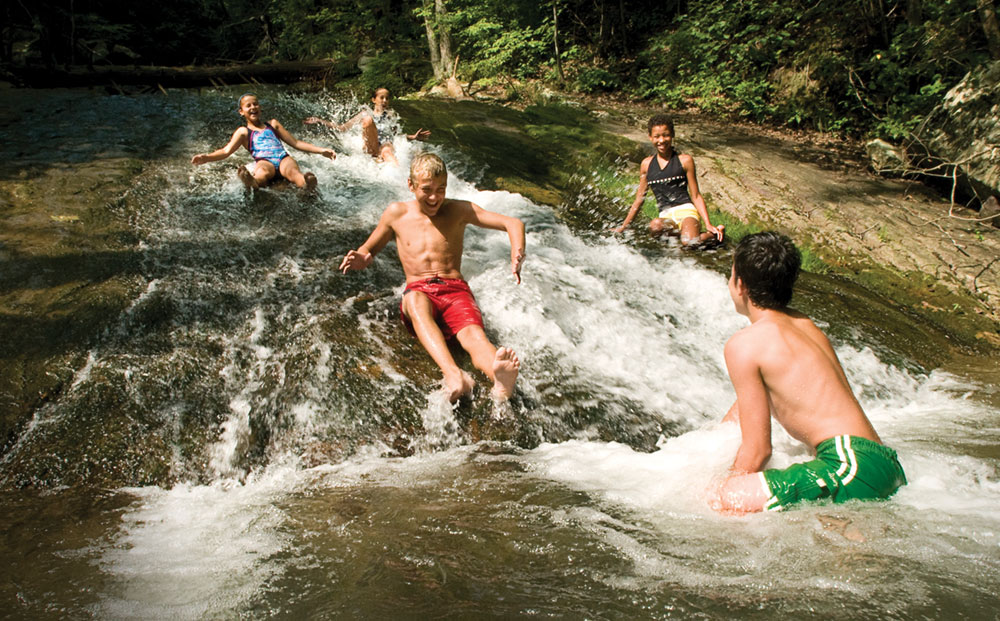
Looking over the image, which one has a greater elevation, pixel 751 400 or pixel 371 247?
pixel 371 247

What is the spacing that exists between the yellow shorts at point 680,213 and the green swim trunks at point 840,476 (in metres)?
4.24

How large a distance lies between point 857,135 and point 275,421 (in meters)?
11.3

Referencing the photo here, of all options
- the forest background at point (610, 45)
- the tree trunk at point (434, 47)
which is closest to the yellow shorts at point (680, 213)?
the forest background at point (610, 45)

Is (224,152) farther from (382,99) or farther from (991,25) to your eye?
(991,25)

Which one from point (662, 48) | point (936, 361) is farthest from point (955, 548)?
point (662, 48)

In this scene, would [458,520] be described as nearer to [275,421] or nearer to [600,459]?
[600,459]

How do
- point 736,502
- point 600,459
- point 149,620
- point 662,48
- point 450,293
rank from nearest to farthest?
point 149,620
point 736,502
point 600,459
point 450,293
point 662,48

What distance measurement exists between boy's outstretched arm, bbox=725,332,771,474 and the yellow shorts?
4116 mm

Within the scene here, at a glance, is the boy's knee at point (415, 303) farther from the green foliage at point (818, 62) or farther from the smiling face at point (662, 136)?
the green foliage at point (818, 62)

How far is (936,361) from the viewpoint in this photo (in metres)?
5.06

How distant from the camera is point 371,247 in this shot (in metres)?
4.39

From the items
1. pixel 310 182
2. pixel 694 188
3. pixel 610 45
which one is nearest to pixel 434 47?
pixel 610 45

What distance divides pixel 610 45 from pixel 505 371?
1521 cm

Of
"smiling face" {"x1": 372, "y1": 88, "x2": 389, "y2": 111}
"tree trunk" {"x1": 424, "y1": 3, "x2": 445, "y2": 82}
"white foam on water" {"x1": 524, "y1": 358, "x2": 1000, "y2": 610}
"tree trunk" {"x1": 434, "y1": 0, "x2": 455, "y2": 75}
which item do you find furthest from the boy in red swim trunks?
"tree trunk" {"x1": 424, "y1": 3, "x2": 445, "y2": 82}
